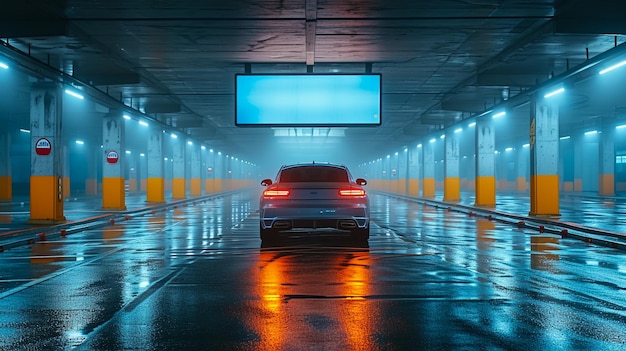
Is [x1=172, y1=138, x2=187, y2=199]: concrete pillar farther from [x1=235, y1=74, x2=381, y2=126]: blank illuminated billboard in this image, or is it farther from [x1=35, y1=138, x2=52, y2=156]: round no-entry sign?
[x1=235, y1=74, x2=381, y2=126]: blank illuminated billboard

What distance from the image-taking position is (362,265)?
37.5ft

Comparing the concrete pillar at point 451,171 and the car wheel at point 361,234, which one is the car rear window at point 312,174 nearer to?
the car wheel at point 361,234

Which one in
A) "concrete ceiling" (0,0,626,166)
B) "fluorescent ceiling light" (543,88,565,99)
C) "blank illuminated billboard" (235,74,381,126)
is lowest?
"blank illuminated billboard" (235,74,381,126)

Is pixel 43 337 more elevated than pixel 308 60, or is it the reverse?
pixel 308 60

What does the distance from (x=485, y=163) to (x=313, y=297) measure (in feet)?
93.8

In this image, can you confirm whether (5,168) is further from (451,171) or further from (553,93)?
(553,93)

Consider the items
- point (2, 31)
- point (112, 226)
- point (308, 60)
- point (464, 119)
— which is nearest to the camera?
point (2, 31)

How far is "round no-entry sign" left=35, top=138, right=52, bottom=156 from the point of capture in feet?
71.4

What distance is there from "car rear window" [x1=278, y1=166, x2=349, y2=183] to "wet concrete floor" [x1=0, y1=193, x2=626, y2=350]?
156cm

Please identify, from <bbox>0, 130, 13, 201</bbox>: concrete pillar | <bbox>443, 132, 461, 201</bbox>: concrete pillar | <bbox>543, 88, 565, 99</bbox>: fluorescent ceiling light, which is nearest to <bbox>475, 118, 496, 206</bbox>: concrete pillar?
<bbox>443, 132, 461, 201</bbox>: concrete pillar

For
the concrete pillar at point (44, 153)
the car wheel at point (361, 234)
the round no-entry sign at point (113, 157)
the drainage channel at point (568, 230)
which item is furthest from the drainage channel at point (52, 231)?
the drainage channel at point (568, 230)

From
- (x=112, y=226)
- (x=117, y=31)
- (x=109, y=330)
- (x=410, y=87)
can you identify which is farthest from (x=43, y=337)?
(x=410, y=87)

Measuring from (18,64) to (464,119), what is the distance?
24.6m

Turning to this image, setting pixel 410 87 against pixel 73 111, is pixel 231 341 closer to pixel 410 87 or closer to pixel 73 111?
pixel 410 87
